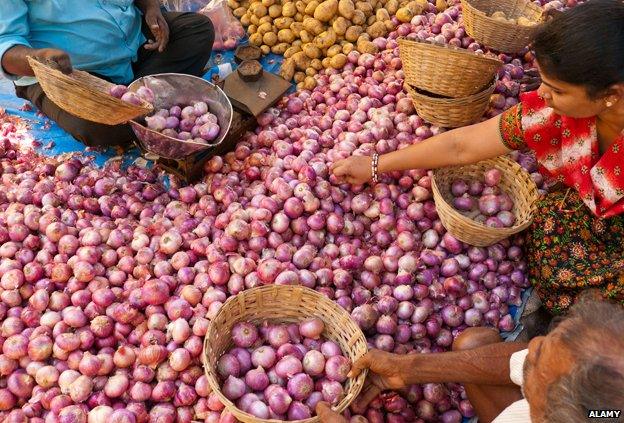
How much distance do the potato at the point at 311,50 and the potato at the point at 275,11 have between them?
339 mm

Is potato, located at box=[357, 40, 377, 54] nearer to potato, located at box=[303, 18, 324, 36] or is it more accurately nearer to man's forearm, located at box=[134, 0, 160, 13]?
potato, located at box=[303, 18, 324, 36]

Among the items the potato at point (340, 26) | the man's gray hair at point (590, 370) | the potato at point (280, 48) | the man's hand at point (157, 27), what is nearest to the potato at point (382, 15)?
the potato at point (340, 26)

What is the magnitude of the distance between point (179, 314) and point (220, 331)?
243mm

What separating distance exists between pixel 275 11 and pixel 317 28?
0.33 meters

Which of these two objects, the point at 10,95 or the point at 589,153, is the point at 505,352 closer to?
the point at 589,153

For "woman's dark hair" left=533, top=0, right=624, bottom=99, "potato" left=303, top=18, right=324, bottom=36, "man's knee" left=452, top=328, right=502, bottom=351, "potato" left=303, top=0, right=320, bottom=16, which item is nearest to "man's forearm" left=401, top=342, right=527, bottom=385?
"man's knee" left=452, top=328, right=502, bottom=351

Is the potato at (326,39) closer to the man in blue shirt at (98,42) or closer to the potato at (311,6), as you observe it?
the potato at (311,6)

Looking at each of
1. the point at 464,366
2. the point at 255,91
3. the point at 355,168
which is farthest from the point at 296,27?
the point at 464,366

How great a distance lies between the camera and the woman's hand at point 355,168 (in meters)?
2.12

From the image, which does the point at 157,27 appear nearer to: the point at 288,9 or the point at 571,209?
the point at 288,9

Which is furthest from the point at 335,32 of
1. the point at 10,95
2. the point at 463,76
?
the point at 10,95

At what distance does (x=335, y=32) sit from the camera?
3.09 metres

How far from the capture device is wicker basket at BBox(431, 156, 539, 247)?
1946 mm

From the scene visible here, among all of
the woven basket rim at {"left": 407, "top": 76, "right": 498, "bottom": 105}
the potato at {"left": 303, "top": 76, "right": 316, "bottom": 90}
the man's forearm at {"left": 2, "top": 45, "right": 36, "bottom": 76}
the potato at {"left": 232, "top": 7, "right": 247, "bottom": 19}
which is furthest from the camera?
the potato at {"left": 232, "top": 7, "right": 247, "bottom": 19}
